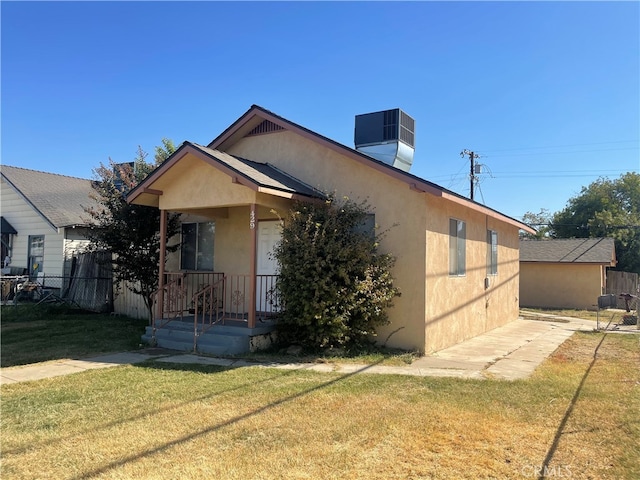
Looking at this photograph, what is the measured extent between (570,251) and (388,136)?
1672 centimetres

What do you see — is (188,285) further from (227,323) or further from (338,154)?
(338,154)

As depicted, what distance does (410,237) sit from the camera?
9445 mm

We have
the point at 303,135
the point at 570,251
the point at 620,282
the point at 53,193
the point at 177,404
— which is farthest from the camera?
the point at 620,282

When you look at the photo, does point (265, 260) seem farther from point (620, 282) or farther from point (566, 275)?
point (620, 282)

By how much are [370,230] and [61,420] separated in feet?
21.5

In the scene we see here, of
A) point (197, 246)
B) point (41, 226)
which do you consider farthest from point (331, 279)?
point (41, 226)

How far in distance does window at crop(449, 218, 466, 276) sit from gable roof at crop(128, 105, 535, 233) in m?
0.57

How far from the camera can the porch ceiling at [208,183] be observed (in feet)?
29.7

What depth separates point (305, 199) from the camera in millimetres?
9766

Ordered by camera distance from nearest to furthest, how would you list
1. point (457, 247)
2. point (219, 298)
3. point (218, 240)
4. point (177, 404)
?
point (177, 404)
point (457, 247)
point (219, 298)
point (218, 240)

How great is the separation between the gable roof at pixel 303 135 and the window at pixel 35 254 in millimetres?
8857

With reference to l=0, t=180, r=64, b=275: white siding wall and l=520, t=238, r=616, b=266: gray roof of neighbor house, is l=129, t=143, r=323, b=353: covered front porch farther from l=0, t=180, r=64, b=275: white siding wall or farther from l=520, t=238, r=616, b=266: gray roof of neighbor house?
l=520, t=238, r=616, b=266: gray roof of neighbor house

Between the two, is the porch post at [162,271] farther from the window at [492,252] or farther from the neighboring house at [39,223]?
the window at [492,252]

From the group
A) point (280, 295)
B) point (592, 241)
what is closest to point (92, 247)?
point (280, 295)
